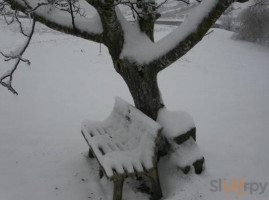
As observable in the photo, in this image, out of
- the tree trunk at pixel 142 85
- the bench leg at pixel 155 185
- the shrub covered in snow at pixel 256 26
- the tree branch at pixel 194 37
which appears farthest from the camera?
the shrub covered in snow at pixel 256 26

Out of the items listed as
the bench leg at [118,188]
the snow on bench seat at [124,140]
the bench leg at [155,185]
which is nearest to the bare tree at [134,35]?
the snow on bench seat at [124,140]

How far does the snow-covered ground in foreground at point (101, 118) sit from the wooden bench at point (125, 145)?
1.67 feet

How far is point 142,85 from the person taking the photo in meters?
3.86

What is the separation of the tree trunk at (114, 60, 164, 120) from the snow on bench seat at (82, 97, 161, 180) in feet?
0.67

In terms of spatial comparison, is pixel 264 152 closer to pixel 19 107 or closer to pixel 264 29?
pixel 19 107

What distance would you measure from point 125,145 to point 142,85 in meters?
0.81

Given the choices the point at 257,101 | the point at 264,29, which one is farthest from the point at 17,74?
the point at 264,29

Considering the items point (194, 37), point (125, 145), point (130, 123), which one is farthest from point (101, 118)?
point (194, 37)

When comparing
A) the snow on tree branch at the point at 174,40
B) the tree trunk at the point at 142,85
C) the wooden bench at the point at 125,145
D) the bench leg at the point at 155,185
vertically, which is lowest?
the bench leg at the point at 155,185

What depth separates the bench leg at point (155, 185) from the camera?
340 centimetres

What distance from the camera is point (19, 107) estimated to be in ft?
22.1

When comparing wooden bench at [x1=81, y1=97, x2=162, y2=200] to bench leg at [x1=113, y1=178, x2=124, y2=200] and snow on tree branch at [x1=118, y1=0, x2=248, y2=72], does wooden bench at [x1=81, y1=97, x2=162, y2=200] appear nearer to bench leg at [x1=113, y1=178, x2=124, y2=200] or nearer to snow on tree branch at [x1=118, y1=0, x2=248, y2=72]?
bench leg at [x1=113, y1=178, x2=124, y2=200]

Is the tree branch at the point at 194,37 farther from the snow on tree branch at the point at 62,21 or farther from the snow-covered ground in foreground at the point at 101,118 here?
the snow-covered ground in foreground at the point at 101,118

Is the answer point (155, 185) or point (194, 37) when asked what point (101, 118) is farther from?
point (194, 37)
